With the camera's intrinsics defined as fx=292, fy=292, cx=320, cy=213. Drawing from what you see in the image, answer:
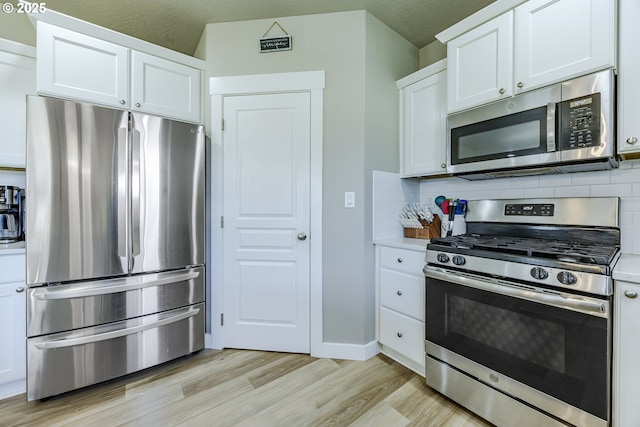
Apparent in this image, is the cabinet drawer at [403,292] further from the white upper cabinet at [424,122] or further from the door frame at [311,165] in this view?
the white upper cabinet at [424,122]

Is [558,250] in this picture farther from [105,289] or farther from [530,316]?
[105,289]

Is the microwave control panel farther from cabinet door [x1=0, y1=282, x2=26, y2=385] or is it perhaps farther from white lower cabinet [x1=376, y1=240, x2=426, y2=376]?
cabinet door [x1=0, y1=282, x2=26, y2=385]

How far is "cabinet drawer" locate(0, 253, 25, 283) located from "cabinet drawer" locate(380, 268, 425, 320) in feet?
7.47

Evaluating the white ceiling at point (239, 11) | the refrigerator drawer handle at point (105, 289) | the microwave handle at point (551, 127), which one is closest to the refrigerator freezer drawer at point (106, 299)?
the refrigerator drawer handle at point (105, 289)

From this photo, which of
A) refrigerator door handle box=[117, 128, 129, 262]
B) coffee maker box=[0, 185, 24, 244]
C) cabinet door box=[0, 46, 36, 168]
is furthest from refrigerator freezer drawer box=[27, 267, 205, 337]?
cabinet door box=[0, 46, 36, 168]

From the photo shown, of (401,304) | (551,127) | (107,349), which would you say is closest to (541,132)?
(551,127)

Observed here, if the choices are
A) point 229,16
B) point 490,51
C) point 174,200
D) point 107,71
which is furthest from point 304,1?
point 174,200

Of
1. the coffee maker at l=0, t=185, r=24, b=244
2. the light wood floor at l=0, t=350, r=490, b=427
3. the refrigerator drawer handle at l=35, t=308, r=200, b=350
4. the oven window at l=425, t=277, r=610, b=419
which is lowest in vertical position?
the light wood floor at l=0, t=350, r=490, b=427

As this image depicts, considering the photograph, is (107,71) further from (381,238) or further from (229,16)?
(381,238)

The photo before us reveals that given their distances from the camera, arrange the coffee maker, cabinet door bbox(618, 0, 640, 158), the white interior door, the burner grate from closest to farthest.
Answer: the burner grate
cabinet door bbox(618, 0, 640, 158)
the coffee maker
the white interior door

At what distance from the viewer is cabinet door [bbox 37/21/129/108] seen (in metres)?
1.74

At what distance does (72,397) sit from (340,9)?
10.1 feet

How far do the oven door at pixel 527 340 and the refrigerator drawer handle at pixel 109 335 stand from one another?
1.68 m

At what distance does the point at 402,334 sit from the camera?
202cm
